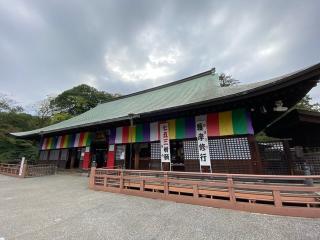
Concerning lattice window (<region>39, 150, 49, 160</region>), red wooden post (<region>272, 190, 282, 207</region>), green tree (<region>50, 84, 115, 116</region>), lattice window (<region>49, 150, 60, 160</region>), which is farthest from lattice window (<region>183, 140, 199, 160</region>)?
green tree (<region>50, 84, 115, 116</region>)

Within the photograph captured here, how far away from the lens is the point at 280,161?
5.83m

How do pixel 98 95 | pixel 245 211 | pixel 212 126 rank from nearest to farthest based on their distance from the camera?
pixel 245 211 → pixel 212 126 → pixel 98 95

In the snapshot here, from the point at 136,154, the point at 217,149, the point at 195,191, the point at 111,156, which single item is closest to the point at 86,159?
the point at 111,156

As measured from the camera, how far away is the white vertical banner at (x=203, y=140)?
6.41 m

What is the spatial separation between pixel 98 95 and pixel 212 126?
28.2m

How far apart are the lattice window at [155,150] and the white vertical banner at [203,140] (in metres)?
1.93

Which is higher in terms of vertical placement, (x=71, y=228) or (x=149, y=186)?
(x=149, y=186)

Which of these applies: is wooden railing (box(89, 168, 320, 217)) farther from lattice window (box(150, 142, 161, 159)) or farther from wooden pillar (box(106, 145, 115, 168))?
wooden pillar (box(106, 145, 115, 168))

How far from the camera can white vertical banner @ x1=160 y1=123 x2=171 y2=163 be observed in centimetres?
734

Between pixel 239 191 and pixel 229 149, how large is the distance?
1940 mm

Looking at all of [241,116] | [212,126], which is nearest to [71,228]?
[212,126]

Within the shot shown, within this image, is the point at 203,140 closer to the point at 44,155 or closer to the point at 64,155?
the point at 64,155

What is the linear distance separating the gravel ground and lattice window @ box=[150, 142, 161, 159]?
2.86m

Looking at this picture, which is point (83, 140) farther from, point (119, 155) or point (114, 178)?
point (114, 178)
